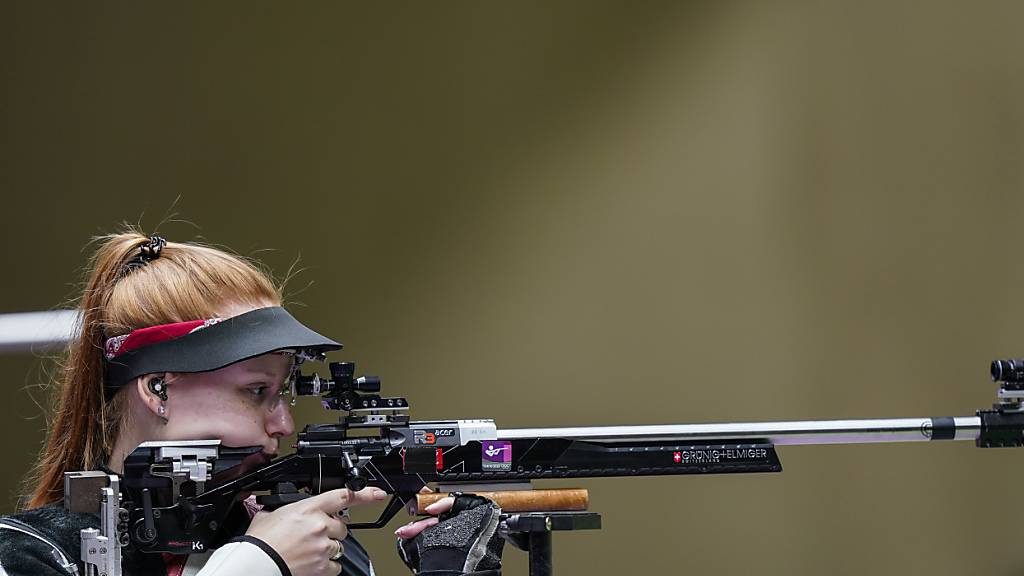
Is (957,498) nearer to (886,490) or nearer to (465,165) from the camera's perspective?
(886,490)

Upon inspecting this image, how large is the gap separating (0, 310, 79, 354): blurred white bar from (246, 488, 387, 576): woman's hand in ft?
5.29

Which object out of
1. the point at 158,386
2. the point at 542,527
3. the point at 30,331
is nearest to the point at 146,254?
the point at 158,386

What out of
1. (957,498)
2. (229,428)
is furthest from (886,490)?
(229,428)

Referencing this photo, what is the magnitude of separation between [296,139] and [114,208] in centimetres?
64

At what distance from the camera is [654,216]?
3295 millimetres

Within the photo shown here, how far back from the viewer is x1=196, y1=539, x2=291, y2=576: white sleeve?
161 cm

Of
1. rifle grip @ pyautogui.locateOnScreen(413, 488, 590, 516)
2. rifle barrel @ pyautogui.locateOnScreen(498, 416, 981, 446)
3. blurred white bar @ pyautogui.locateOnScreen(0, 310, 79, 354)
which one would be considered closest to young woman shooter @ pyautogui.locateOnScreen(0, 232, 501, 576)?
rifle grip @ pyautogui.locateOnScreen(413, 488, 590, 516)

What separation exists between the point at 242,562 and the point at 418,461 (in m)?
0.40

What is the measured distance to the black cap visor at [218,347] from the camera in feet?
5.69

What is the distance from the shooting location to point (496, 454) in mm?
1986

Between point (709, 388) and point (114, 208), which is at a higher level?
point (114, 208)

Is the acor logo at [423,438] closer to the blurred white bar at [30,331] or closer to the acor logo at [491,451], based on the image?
the acor logo at [491,451]

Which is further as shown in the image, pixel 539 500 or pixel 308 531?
pixel 539 500

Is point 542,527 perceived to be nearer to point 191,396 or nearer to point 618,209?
point 191,396
